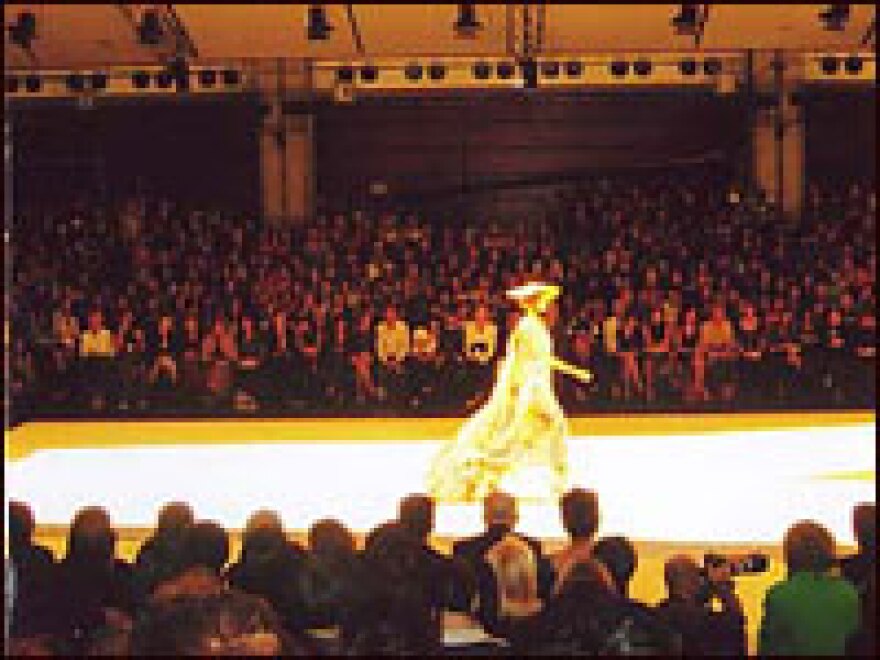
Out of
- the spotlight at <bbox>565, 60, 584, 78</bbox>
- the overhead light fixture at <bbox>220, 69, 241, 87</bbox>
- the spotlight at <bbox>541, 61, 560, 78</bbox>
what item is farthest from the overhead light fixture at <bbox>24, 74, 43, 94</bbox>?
the spotlight at <bbox>565, 60, 584, 78</bbox>

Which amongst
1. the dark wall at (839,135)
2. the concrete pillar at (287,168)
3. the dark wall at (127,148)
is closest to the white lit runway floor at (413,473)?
the concrete pillar at (287,168)

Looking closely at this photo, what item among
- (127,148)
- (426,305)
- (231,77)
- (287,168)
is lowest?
(426,305)

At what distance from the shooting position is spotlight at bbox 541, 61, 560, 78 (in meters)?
15.1

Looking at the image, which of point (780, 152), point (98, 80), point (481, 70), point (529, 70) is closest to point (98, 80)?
point (98, 80)

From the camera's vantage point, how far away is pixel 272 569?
441 cm

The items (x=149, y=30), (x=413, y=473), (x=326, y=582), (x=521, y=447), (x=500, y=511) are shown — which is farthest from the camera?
(x=149, y=30)

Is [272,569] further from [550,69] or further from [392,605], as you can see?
[550,69]

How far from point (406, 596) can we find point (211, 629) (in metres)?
0.88

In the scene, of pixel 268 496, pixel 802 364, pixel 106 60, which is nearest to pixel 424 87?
pixel 106 60

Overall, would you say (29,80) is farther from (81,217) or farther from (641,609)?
(641,609)

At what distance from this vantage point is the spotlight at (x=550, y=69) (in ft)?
49.7

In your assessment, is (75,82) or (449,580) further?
(75,82)

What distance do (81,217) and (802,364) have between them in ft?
28.4

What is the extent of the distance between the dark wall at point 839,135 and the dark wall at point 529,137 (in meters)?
1.14
